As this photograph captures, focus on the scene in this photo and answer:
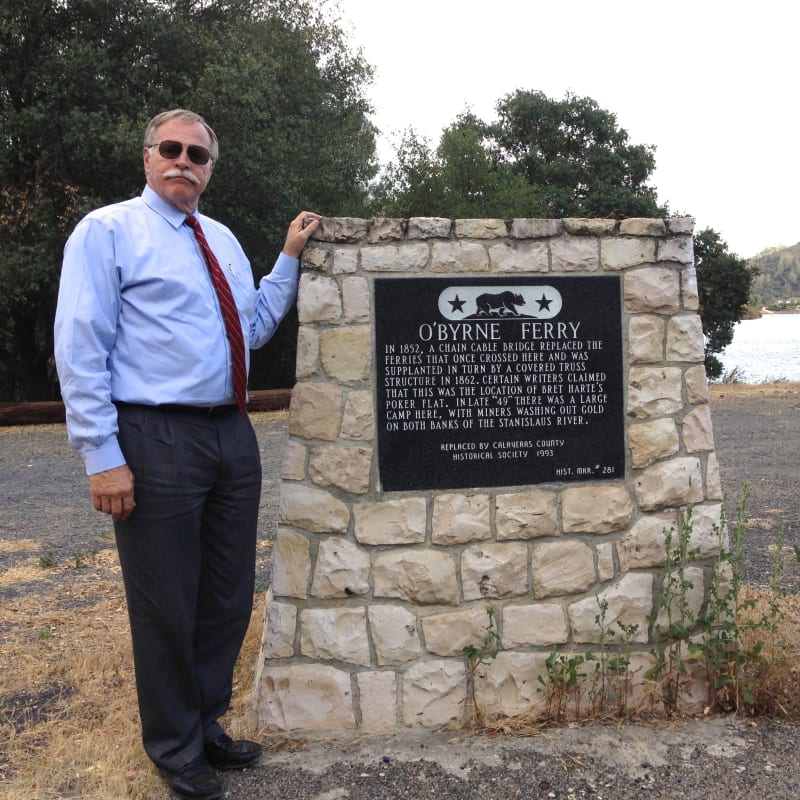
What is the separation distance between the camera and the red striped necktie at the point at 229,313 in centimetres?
287

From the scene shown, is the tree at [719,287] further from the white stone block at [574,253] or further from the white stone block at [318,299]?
the white stone block at [318,299]

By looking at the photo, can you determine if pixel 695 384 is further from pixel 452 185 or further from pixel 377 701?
pixel 452 185

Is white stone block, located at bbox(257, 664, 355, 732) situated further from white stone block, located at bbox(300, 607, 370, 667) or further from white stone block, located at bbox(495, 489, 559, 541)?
white stone block, located at bbox(495, 489, 559, 541)

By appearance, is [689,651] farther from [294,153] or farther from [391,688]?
[294,153]

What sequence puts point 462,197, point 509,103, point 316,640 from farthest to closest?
point 509,103
point 462,197
point 316,640

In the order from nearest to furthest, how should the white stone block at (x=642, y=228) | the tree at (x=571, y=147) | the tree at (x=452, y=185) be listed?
the white stone block at (x=642, y=228)
the tree at (x=452, y=185)
the tree at (x=571, y=147)

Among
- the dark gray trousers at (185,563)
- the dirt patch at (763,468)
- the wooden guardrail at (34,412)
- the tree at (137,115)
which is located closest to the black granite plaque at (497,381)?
the dark gray trousers at (185,563)

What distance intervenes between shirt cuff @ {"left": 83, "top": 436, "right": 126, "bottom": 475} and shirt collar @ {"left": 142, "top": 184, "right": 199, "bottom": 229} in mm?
779

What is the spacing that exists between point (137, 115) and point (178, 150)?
11401 mm

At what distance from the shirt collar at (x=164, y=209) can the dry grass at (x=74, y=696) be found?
1.93 m

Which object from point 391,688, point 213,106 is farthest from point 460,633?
point 213,106

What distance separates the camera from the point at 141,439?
271cm

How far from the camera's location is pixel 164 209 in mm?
2881

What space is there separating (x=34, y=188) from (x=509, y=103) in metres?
16.8
